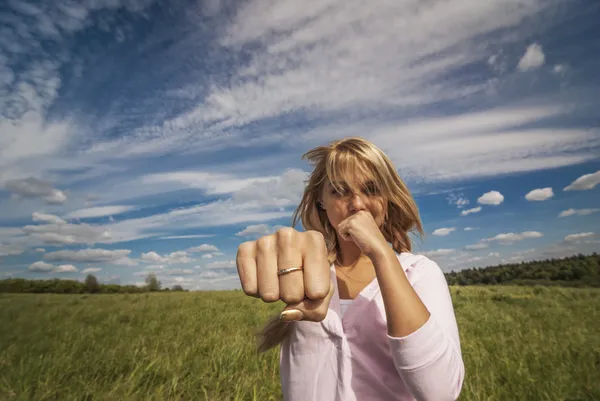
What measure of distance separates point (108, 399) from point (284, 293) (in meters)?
3.54

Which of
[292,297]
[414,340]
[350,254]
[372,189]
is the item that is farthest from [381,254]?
[350,254]

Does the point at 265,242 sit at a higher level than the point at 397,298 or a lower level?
higher

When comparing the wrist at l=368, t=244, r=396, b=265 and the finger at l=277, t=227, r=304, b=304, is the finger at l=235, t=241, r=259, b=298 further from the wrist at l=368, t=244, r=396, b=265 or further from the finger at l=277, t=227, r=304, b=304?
the wrist at l=368, t=244, r=396, b=265

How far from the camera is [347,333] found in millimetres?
2314

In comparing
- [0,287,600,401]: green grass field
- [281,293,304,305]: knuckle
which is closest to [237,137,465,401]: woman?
[281,293,304,305]: knuckle

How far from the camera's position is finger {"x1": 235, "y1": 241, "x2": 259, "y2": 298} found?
1.41 m

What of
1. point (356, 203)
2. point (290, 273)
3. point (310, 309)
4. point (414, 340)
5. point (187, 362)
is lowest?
point (187, 362)

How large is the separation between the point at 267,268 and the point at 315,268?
0.58 feet

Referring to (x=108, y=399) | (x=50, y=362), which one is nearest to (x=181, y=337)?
(x=50, y=362)

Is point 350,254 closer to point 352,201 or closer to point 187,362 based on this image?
point 352,201

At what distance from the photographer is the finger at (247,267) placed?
4.61 ft

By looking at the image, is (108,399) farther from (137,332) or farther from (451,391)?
(137,332)

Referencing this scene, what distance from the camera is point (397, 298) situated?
5.68ft

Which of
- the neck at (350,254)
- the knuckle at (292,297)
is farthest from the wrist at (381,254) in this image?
the neck at (350,254)
